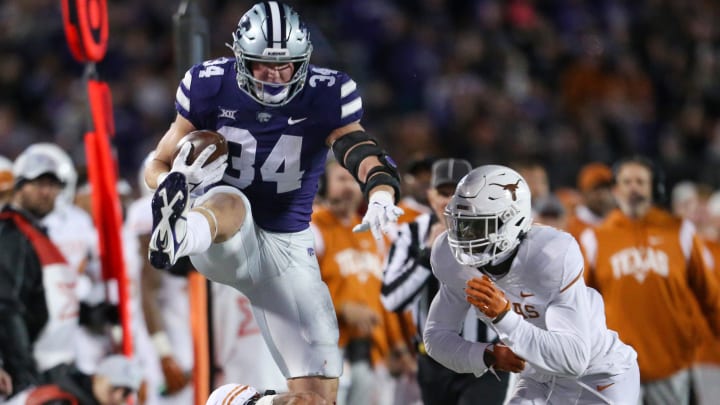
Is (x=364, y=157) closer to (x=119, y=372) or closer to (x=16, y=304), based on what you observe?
(x=119, y=372)

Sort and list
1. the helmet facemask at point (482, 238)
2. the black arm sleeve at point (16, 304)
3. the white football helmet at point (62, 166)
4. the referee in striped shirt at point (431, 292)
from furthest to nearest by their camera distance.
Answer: the white football helmet at point (62, 166), the black arm sleeve at point (16, 304), the referee in striped shirt at point (431, 292), the helmet facemask at point (482, 238)

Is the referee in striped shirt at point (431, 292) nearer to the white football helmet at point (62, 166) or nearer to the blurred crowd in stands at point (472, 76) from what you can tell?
the white football helmet at point (62, 166)

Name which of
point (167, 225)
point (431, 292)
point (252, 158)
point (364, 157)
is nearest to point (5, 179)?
point (431, 292)

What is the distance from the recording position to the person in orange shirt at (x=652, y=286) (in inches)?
305

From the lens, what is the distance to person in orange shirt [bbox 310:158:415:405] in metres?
7.75

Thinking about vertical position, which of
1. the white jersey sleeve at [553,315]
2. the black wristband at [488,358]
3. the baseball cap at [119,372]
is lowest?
the baseball cap at [119,372]

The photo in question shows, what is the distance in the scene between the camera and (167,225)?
4.50 m

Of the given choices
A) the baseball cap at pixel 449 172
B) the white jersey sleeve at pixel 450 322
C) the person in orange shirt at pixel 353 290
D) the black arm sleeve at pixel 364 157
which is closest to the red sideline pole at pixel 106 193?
the person in orange shirt at pixel 353 290

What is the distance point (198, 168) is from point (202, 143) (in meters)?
0.13

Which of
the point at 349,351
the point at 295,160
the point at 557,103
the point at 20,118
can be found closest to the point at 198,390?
the point at 349,351

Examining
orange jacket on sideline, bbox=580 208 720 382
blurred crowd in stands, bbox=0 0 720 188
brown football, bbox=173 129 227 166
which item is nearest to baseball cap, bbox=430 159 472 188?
orange jacket on sideline, bbox=580 208 720 382

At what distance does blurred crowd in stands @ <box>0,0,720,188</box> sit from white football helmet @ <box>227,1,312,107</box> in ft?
23.3

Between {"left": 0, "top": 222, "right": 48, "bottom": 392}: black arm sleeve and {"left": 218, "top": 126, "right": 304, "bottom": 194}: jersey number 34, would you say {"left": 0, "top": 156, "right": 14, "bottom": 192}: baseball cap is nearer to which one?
{"left": 0, "top": 222, "right": 48, "bottom": 392}: black arm sleeve

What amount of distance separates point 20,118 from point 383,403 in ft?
19.0
